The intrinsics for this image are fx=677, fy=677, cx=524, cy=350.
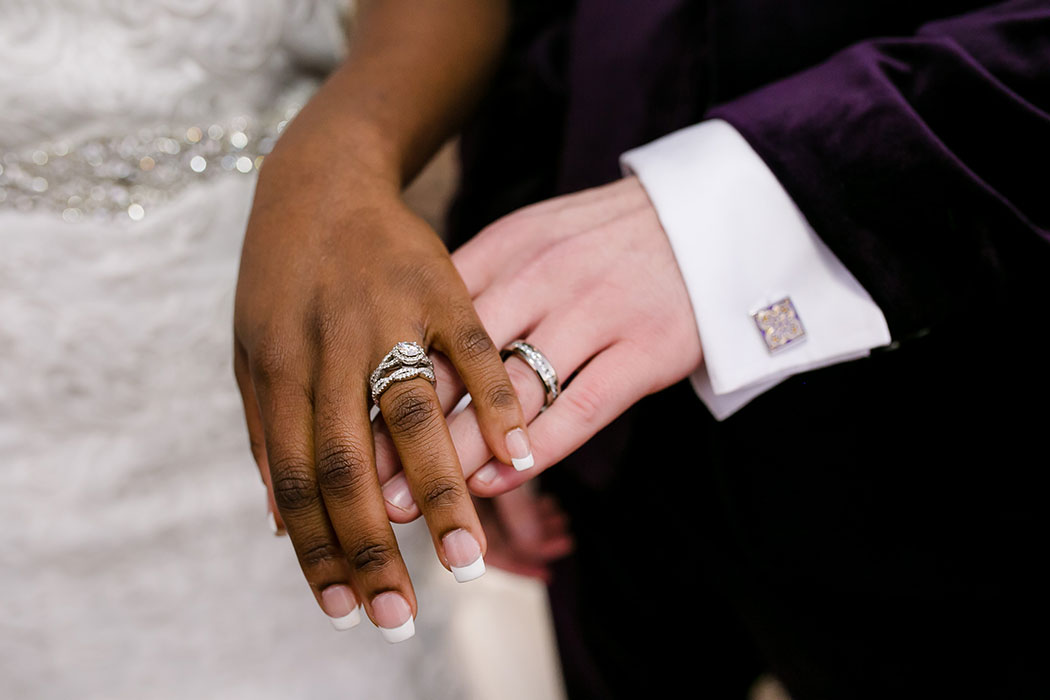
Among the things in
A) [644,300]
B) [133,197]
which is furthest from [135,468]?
[644,300]

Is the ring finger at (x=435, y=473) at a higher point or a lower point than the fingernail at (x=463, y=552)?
higher

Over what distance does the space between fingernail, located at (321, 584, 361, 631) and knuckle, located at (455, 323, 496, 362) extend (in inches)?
6.6

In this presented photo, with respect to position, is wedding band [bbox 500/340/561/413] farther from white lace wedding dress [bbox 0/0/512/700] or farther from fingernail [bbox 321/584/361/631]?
white lace wedding dress [bbox 0/0/512/700]

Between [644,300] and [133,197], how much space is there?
59cm

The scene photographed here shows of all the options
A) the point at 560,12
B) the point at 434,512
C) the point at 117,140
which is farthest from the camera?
the point at 560,12

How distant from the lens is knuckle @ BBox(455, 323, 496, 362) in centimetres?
45

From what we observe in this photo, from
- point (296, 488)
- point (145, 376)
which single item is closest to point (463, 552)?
point (296, 488)

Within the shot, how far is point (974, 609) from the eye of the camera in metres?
0.66

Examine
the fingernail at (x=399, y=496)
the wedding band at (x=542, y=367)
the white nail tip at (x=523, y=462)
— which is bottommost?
the white nail tip at (x=523, y=462)

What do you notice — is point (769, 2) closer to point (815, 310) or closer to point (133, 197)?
point (815, 310)

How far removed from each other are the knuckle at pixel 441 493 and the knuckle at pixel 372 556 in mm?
36

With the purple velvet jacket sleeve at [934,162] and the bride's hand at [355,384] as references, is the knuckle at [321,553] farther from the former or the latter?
the purple velvet jacket sleeve at [934,162]

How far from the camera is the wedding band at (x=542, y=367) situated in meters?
0.48

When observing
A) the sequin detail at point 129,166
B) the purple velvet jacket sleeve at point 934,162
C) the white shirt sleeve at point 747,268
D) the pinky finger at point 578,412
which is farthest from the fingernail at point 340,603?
the sequin detail at point 129,166
